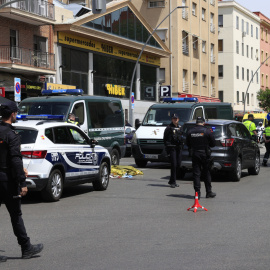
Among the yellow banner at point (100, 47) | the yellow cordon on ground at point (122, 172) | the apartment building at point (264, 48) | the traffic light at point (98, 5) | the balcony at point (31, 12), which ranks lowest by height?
the yellow cordon on ground at point (122, 172)

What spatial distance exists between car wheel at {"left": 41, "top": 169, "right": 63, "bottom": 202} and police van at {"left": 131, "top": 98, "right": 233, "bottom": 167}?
332 inches

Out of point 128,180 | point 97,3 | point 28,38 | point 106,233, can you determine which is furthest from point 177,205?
point 28,38

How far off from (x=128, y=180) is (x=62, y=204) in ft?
16.7

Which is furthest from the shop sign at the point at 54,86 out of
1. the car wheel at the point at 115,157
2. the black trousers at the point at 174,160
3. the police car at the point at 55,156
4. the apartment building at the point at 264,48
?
the apartment building at the point at 264,48

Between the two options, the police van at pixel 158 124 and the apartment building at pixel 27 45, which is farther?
the apartment building at pixel 27 45

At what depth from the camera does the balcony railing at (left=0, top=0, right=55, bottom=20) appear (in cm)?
3293

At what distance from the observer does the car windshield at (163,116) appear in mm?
21734

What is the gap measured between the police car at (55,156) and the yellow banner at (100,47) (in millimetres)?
23733

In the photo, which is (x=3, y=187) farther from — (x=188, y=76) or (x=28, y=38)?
(x=188, y=76)

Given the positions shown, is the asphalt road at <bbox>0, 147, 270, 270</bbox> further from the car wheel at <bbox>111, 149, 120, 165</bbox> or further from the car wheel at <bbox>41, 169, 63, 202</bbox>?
the car wheel at <bbox>111, 149, 120, 165</bbox>

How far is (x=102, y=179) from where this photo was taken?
14.4m

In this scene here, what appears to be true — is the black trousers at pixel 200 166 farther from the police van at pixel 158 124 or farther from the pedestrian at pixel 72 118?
the police van at pixel 158 124

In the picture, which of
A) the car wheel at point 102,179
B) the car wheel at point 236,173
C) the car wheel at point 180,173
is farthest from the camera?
the car wheel at point 180,173

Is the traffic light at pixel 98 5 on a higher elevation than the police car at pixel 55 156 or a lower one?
higher
